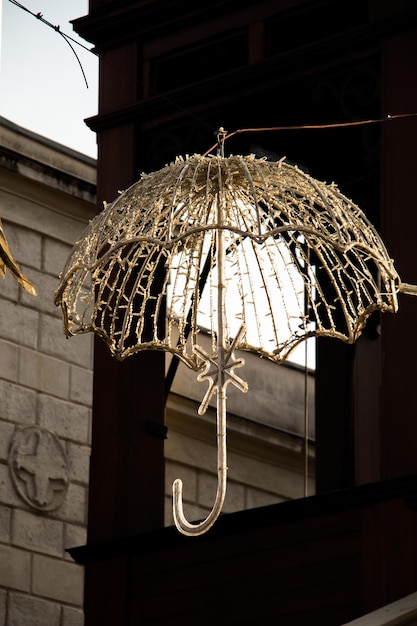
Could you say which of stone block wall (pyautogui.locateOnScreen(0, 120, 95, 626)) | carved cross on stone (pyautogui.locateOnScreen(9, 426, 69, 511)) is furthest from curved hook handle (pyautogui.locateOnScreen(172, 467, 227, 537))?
carved cross on stone (pyautogui.locateOnScreen(9, 426, 69, 511))

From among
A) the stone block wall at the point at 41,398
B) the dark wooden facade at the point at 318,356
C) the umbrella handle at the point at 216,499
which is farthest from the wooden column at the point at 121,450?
the umbrella handle at the point at 216,499

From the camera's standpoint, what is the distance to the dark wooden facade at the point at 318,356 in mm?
11766

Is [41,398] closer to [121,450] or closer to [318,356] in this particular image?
[318,356]

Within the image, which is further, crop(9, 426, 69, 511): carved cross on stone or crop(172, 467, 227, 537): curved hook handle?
crop(9, 426, 69, 511): carved cross on stone

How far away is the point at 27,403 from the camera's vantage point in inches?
651

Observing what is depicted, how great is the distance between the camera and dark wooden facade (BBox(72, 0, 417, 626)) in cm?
1177

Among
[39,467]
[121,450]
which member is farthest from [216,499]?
[39,467]

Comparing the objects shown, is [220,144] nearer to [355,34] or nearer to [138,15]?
[355,34]

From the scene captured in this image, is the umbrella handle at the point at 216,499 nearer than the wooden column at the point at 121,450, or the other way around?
the umbrella handle at the point at 216,499

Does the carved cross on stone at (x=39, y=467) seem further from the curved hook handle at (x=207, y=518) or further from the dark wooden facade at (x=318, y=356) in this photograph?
the curved hook handle at (x=207, y=518)

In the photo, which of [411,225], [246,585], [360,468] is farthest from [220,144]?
[360,468]

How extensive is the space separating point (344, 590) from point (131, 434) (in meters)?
1.99

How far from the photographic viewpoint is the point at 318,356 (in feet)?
47.4

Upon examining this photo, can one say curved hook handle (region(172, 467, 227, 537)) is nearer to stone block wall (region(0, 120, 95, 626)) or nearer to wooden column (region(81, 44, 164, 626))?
wooden column (region(81, 44, 164, 626))
